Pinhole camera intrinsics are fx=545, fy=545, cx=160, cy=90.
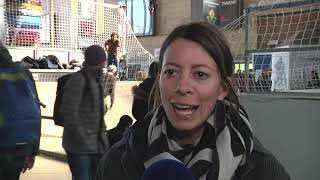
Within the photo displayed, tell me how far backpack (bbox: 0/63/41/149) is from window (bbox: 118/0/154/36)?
85.7 ft

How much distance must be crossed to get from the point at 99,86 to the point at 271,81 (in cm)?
172

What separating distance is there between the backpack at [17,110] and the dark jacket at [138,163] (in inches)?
84.9

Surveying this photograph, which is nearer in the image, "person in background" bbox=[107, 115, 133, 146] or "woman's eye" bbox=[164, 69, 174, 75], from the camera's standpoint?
"woman's eye" bbox=[164, 69, 174, 75]

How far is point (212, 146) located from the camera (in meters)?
1.59

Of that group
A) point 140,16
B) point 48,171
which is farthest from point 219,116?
point 140,16

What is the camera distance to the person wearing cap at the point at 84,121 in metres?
4.72

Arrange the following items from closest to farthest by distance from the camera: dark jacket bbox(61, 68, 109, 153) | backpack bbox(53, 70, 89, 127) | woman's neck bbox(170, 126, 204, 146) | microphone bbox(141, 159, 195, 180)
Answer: microphone bbox(141, 159, 195, 180)
woman's neck bbox(170, 126, 204, 146)
dark jacket bbox(61, 68, 109, 153)
backpack bbox(53, 70, 89, 127)

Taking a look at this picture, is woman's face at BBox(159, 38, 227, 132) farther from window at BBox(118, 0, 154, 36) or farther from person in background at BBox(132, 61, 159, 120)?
window at BBox(118, 0, 154, 36)

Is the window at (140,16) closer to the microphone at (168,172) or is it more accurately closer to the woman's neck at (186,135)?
the woman's neck at (186,135)

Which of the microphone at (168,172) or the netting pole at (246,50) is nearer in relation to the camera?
the microphone at (168,172)

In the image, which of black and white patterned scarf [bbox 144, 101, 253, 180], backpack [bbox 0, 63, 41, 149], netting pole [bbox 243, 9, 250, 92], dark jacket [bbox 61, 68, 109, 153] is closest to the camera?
black and white patterned scarf [bbox 144, 101, 253, 180]

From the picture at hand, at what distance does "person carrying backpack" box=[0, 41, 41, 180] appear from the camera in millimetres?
3785

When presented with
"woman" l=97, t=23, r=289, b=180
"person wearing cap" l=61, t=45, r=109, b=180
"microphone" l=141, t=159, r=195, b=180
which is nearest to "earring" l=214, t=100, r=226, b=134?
"woman" l=97, t=23, r=289, b=180

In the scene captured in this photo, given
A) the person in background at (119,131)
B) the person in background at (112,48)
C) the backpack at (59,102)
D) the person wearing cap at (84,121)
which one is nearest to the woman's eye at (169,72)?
the person wearing cap at (84,121)
